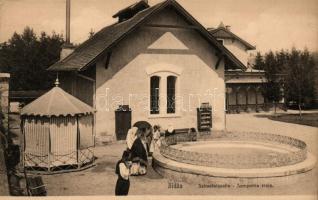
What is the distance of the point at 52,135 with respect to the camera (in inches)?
428

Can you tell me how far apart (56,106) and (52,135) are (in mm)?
915

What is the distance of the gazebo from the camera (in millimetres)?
10891

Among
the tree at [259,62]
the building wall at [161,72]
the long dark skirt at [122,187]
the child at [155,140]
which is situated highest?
the tree at [259,62]

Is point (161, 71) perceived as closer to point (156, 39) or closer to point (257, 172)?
point (156, 39)

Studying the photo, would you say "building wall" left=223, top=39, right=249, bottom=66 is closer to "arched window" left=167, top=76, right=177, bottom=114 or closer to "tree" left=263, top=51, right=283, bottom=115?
"tree" left=263, top=51, right=283, bottom=115

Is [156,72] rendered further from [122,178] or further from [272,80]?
[272,80]

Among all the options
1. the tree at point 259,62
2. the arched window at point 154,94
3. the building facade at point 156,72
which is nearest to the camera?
A: the building facade at point 156,72

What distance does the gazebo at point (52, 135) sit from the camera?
10891mm

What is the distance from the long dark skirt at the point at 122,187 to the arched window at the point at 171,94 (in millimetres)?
7705

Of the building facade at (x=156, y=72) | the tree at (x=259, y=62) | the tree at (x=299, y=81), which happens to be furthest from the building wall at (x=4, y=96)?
the tree at (x=259, y=62)

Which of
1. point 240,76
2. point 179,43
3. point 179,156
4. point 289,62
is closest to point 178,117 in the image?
point 179,43

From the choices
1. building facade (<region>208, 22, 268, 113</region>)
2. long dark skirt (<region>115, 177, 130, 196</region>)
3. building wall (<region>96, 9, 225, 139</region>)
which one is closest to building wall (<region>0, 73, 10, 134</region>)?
building wall (<region>96, 9, 225, 139</region>)

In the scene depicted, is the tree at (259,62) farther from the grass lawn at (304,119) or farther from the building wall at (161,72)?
the building wall at (161,72)

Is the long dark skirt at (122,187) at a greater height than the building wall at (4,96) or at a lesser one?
lesser
